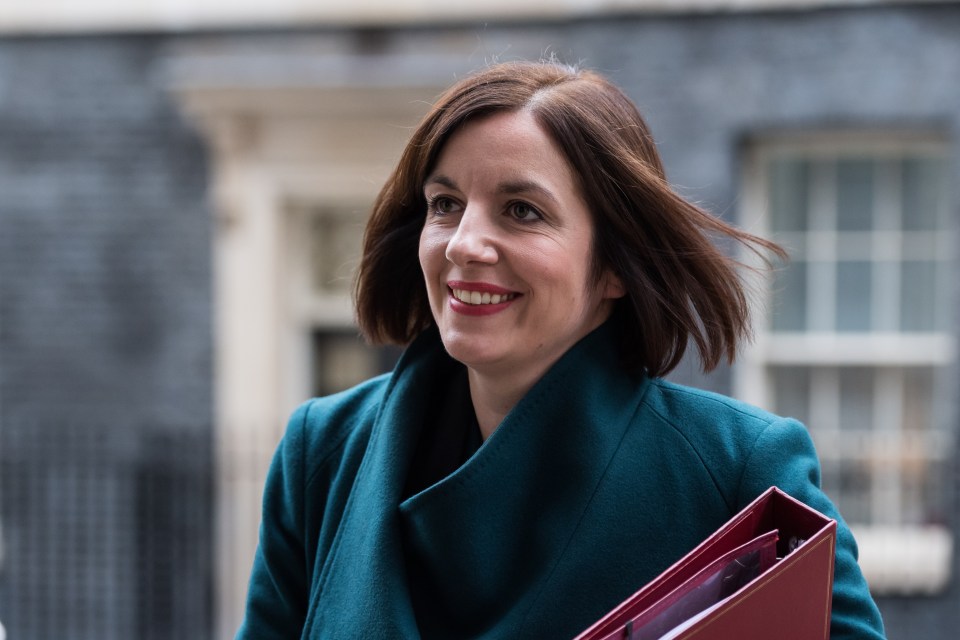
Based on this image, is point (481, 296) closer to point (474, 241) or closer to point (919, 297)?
point (474, 241)

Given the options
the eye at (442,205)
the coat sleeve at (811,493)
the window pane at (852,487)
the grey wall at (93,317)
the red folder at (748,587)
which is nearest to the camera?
the red folder at (748,587)

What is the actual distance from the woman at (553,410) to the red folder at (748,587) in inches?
6.6

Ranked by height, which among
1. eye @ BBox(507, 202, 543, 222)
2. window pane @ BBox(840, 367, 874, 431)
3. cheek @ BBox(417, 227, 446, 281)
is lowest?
window pane @ BBox(840, 367, 874, 431)

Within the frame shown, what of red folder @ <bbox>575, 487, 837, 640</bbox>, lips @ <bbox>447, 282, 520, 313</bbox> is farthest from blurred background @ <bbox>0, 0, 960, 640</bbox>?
red folder @ <bbox>575, 487, 837, 640</bbox>

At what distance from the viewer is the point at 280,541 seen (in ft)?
6.93

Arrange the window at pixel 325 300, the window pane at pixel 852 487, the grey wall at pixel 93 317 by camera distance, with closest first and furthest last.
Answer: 1. the window pane at pixel 852 487
2. the grey wall at pixel 93 317
3. the window at pixel 325 300

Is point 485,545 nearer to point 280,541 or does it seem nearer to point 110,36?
point 280,541

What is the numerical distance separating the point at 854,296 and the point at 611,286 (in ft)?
16.8

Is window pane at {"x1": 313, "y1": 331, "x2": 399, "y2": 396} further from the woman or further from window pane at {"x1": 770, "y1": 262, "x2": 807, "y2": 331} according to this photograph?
the woman

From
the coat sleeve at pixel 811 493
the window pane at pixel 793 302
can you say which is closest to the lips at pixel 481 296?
the coat sleeve at pixel 811 493

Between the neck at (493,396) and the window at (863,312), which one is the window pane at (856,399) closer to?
the window at (863,312)

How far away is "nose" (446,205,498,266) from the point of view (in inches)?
70.6

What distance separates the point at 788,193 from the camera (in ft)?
22.0

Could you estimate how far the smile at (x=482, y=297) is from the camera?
1833 millimetres
